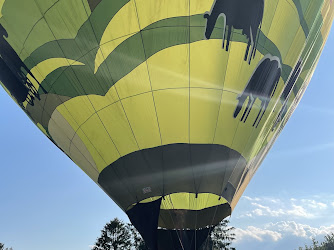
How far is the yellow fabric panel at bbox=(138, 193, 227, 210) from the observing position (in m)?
6.58

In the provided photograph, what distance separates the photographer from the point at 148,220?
21.7 feet

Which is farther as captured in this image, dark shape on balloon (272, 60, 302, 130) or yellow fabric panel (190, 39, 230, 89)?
dark shape on balloon (272, 60, 302, 130)

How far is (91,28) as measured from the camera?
5.69 metres

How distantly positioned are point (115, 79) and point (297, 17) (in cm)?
392

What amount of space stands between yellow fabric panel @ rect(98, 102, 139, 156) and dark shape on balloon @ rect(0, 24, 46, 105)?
1.60 m

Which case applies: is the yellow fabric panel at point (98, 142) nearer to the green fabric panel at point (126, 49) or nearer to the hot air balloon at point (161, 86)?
the hot air balloon at point (161, 86)

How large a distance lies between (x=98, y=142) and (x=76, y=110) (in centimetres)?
77

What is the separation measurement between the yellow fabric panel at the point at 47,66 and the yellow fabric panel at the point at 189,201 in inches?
118

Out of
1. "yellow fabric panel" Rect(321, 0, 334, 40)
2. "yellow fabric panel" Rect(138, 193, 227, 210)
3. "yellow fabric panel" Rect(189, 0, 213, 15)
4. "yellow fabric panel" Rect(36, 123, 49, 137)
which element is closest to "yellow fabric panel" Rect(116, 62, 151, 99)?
"yellow fabric panel" Rect(189, 0, 213, 15)

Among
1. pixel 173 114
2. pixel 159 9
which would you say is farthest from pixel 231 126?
pixel 159 9

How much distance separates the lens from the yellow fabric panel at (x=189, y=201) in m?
6.58

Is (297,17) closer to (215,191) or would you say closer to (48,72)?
(215,191)

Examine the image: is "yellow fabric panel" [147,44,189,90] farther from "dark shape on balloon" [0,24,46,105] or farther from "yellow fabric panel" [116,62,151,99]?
"dark shape on balloon" [0,24,46,105]

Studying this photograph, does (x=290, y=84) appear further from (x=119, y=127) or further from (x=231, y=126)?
(x=119, y=127)
